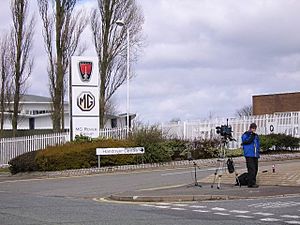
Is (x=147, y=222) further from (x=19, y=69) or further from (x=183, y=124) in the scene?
(x=19, y=69)

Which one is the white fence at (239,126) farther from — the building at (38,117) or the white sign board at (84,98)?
the building at (38,117)

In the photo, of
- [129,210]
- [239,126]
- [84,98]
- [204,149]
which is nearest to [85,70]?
[84,98]

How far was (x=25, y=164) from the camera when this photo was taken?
29.4 m

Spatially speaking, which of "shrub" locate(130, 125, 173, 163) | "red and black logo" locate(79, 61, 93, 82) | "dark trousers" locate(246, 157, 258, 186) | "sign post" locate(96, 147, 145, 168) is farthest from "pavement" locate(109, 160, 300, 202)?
"red and black logo" locate(79, 61, 93, 82)

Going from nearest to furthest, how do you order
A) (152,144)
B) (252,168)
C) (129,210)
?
(129,210), (252,168), (152,144)

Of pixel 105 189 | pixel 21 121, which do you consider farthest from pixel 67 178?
pixel 21 121

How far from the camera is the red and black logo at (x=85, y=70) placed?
31844mm

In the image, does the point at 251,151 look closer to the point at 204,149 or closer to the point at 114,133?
the point at 204,149

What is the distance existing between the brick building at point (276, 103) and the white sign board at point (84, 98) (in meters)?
30.0

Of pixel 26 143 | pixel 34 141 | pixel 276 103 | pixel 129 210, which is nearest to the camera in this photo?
pixel 129 210

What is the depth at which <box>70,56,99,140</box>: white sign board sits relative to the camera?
31531 mm

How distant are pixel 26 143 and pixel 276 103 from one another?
1206 inches

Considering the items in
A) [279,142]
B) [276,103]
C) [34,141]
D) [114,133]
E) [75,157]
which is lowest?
[75,157]

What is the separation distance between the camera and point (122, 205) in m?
15.6
